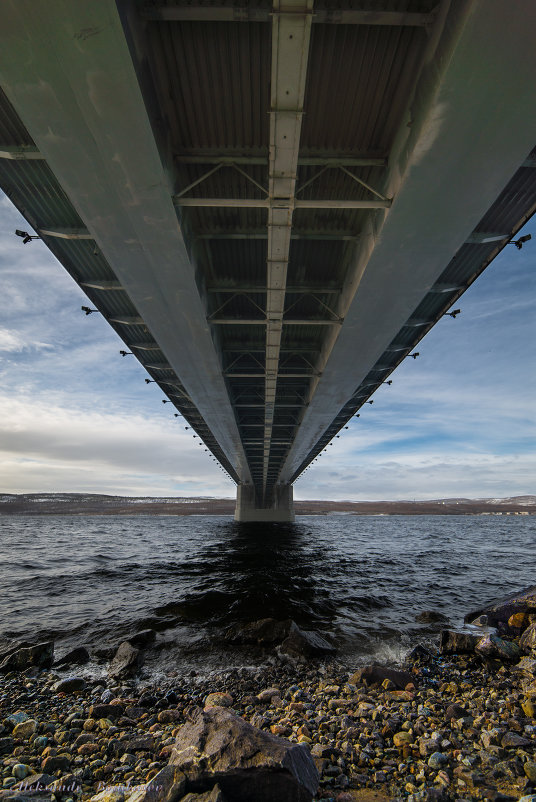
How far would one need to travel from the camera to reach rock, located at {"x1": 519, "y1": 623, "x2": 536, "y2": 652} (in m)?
6.56

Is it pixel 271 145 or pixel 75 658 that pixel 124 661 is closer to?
pixel 75 658

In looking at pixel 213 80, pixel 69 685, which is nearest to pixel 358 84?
pixel 213 80

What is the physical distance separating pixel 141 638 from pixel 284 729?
5077 mm

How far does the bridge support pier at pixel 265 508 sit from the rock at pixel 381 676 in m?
49.5

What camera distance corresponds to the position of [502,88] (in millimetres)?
4379

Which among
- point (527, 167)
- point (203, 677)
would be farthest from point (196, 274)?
point (203, 677)

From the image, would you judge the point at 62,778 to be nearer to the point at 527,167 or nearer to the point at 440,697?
the point at 440,697

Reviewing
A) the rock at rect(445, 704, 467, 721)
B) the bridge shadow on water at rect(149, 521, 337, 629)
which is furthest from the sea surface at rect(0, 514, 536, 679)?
the rock at rect(445, 704, 467, 721)

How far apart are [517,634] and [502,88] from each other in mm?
9427

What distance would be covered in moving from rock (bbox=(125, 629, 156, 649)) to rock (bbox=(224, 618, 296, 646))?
5.52 ft

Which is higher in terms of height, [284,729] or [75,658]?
[284,729]

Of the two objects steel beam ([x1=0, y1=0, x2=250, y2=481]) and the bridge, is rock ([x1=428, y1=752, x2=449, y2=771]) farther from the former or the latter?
steel beam ([x1=0, y1=0, x2=250, y2=481])

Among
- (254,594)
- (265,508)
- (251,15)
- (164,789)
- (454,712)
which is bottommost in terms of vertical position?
(254,594)

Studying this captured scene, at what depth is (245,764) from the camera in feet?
9.42
